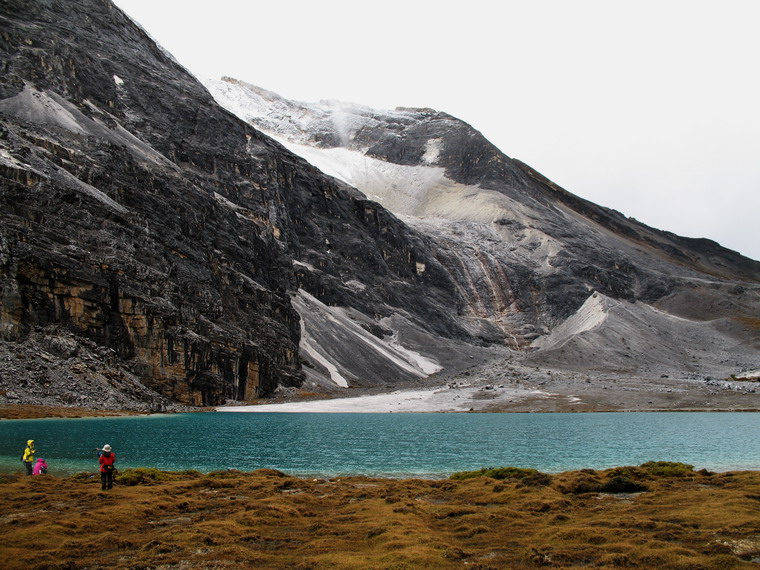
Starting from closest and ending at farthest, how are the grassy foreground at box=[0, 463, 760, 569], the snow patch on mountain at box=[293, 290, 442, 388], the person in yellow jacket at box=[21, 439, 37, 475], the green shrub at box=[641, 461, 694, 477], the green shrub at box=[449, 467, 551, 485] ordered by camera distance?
the grassy foreground at box=[0, 463, 760, 569] → the green shrub at box=[449, 467, 551, 485] → the person in yellow jacket at box=[21, 439, 37, 475] → the green shrub at box=[641, 461, 694, 477] → the snow patch on mountain at box=[293, 290, 442, 388]

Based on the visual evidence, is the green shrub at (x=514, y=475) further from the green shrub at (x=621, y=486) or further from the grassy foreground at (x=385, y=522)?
the green shrub at (x=621, y=486)

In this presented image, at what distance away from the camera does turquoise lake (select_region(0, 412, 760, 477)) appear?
3897 cm

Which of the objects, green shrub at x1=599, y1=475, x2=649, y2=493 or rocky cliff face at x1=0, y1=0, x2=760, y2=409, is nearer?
green shrub at x1=599, y1=475, x2=649, y2=493

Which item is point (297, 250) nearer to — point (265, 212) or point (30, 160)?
point (265, 212)

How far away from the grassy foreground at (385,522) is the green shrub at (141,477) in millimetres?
86

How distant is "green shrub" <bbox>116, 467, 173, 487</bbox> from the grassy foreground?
9 cm

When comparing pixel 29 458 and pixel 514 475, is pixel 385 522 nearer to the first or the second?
pixel 514 475

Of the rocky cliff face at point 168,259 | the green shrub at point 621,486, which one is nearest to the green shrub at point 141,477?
the green shrub at point 621,486

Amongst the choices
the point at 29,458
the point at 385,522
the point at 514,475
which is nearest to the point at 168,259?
the point at 29,458

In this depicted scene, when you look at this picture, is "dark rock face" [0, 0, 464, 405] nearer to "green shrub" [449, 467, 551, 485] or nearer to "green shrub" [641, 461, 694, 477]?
"green shrub" [449, 467, 551, 485]

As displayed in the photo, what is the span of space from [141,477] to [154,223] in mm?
83151

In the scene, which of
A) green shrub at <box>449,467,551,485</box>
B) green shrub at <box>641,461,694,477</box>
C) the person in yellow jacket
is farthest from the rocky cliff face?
green shrub at <box>641,461,694,477</box>

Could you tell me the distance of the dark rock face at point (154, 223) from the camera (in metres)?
84.4

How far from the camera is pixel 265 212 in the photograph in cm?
16125
